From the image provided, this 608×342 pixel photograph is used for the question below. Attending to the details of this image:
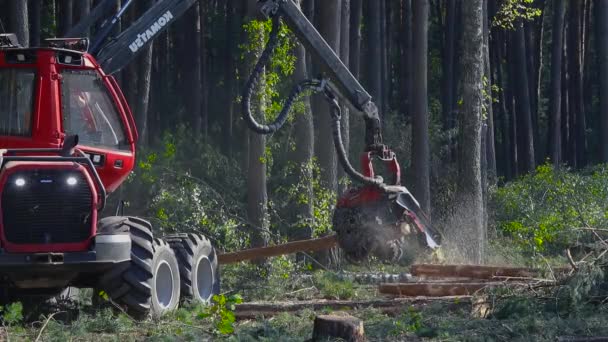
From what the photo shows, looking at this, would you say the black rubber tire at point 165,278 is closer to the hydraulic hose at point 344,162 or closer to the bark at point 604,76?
the hydraulic hose at point 344,162

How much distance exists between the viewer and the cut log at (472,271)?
15164mm

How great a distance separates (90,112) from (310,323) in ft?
11.4

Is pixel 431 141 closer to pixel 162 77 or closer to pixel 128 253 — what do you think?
pixel 162 77

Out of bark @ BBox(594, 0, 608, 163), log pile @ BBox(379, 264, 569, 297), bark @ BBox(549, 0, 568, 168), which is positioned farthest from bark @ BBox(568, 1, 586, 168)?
log pile @ BBox(379, 264, 569, 297)

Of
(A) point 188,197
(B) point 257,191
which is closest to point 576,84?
(A) point 188,197

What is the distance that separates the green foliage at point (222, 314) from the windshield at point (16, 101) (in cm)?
286

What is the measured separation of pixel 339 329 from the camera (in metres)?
10.2

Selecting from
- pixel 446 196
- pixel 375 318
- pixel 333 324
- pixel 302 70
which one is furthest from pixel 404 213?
pixel 446 196

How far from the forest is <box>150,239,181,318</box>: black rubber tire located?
304 mm

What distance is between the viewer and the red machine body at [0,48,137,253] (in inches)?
463

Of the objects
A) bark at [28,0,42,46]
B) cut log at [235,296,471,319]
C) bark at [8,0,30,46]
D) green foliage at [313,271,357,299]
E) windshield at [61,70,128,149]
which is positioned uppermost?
bark at [28,0,42,46]

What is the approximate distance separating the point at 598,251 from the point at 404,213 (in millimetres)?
3185

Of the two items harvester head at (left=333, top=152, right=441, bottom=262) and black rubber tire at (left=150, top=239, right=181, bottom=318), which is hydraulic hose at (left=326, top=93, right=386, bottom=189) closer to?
harvester head at (left=333, top=152, right=441, bottom=262)

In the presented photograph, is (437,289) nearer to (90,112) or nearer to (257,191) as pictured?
(90,112)
